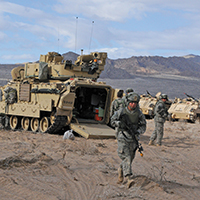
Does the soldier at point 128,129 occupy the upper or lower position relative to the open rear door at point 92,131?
upper

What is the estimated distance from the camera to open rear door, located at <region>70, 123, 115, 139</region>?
11451 millimetres

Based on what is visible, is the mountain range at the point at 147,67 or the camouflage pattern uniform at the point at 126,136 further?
the mountain range at the point at 147,67

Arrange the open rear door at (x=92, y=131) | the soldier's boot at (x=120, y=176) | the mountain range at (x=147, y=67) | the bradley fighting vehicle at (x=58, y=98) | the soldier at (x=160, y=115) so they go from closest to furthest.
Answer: the soldier's boot at (x=120, y=176) < the soldier at (x=160, y=115) < the open rear door at (x=92, y=131) < the bradley fighting vehicle at (x=58, y=98) < the mountain range at (x=147, y=67)

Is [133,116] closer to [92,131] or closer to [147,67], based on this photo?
[92,131]

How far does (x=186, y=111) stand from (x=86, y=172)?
1484 centimetres

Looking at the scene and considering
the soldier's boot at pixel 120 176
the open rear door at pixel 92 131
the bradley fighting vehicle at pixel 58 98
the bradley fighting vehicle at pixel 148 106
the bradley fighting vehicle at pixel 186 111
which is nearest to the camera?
the soldier's boot at pixel 120 176

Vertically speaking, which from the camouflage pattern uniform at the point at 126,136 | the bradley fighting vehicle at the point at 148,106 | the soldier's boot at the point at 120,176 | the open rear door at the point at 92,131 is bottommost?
the bradley fighting vehicle at the point at 148,106

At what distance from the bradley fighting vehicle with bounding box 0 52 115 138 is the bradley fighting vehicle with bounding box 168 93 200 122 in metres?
8.10

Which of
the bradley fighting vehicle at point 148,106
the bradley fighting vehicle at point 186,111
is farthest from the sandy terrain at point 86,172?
the bradley fighting vehicle at point 148,106

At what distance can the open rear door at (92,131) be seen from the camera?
11451 mm

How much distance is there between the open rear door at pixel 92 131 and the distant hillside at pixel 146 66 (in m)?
73.1

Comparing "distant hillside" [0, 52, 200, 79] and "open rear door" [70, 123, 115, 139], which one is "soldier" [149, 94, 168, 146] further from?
"distant hillside" [0, 52, 200, 79]

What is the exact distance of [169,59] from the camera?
123812mm

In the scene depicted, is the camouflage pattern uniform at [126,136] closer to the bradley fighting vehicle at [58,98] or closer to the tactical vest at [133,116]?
the tactical vest at [133,116]
